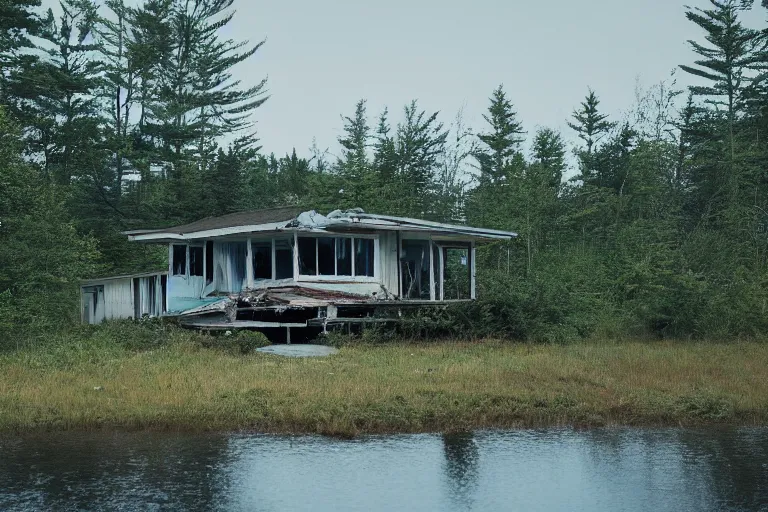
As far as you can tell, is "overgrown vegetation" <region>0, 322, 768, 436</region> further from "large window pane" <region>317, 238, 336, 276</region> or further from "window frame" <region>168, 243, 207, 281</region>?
"window frame" <region>168, 243, 207, 281</region>

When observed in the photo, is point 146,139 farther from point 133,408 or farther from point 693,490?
point 693,490

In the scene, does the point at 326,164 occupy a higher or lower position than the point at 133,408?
higher

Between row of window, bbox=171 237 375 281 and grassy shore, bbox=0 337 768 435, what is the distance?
594 centimetres

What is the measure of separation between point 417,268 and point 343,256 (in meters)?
3.79

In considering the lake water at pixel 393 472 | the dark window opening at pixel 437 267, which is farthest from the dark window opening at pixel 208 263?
the lake water at pixel 393 472

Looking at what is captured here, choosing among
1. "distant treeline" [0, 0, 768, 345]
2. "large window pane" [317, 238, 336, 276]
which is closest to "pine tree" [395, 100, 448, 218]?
"distant treeline" [0, 0, 768, 345]

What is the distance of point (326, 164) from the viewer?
5422 centimetres

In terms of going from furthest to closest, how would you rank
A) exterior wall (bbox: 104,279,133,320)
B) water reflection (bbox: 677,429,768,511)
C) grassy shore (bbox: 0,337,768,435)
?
exterior wall (bbox: 104,279,133,320) → grassy shore (bbox: 0,337,768,435) → water reflection (bbox: 677,429,768,511)

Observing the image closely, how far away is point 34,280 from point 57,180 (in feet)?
60.3

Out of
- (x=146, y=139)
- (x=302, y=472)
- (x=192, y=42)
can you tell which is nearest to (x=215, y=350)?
(x=302, y=472)

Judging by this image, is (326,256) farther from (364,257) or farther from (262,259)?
(262,259)

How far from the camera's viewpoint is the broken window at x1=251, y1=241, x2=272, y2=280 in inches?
963

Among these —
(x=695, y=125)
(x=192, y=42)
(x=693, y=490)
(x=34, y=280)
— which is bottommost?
(x=693, y=490)

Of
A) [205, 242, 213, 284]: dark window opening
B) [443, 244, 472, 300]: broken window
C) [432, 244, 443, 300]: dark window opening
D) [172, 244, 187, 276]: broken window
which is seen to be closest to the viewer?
[205, 242, 213, 284]: dark window opening
